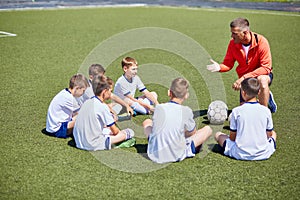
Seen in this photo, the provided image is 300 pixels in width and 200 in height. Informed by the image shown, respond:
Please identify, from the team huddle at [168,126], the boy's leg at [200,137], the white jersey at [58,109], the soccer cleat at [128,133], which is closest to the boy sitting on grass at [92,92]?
the team huddle at [168,126]

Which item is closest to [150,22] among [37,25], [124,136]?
[37,25]

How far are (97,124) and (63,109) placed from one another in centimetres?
89

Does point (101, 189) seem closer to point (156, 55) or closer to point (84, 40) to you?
point (156, 55)

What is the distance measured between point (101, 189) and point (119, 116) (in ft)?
9.43

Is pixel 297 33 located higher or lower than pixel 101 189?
higher

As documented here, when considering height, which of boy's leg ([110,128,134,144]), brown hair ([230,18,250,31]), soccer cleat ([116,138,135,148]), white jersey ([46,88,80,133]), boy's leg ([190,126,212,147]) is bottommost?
soccer cleat ([116,138,135,148])

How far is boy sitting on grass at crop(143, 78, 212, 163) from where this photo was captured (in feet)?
18.7

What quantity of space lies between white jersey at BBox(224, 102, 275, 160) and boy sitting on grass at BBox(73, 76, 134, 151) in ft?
5.15

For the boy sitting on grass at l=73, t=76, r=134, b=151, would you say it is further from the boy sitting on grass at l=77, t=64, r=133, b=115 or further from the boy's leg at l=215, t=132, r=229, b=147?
the boy's leg at l=215, t=132, r=229, b=147

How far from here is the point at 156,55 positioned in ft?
41.2

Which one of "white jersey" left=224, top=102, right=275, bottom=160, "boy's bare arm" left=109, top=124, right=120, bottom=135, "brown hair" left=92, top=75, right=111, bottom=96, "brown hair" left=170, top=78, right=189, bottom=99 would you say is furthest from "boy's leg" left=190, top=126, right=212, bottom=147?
"brown hair" left=92, top=75, right=111, bottom=96

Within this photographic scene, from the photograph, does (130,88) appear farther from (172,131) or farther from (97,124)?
Result: (172,131)

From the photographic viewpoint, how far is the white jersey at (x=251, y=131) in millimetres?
5750

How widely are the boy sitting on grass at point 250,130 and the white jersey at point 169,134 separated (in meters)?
0.60
